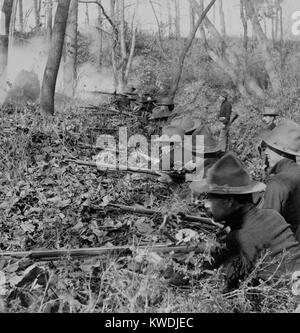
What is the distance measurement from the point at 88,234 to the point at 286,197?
2.19 m

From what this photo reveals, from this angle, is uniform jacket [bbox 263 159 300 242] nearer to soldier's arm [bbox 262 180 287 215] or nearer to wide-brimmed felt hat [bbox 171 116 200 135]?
soldier's arm [bbox 262 180 287 215]

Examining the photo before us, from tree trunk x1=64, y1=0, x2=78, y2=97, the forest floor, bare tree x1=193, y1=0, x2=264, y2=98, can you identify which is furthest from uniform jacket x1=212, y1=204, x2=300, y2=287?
bare tree x1=193, y1=0, x2=264, y2=98

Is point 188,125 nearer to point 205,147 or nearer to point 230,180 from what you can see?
point 205,147

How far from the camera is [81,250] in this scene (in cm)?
415

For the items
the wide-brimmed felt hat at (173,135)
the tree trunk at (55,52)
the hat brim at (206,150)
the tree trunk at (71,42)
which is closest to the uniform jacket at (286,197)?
the hat brim at (206,150)

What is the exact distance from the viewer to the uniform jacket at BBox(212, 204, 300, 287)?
3605 mm

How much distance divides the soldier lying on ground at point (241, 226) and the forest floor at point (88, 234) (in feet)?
0.41

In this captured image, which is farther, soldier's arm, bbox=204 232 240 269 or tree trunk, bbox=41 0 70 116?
tree trunk, bbox=41 0 70 116

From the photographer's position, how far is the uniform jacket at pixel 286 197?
456cm

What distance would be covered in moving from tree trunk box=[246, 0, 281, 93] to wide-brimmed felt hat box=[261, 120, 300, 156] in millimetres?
16085

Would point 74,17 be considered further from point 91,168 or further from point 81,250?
point 81,250

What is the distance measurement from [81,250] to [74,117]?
24.1 ft

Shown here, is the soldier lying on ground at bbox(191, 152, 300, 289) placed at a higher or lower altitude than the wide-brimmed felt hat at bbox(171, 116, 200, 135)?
lower
